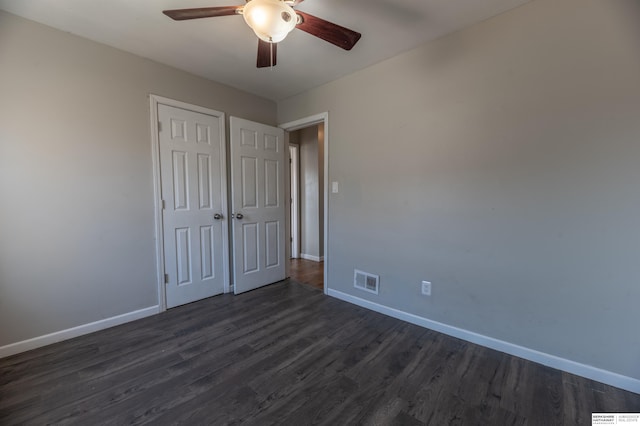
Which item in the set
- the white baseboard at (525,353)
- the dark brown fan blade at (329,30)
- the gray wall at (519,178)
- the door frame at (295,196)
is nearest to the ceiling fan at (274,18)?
the dark brown fan blade at (329,30)

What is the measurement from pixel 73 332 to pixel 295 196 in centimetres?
332

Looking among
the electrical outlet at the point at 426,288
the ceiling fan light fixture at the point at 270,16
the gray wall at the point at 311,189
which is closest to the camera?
the ceiling fan light fixture at the point at 270,16

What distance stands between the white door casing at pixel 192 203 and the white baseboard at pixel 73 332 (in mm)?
244

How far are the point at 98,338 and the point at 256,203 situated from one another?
6.33ft

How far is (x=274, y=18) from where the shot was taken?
131 cm

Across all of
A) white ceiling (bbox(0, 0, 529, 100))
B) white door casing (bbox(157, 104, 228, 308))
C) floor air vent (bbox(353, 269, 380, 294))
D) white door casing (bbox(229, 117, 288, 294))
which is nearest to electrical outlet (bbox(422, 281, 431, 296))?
floor air vent (bbox(353, 269, 380, 294))

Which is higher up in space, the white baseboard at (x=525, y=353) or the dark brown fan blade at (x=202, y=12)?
the dark brown fan blade at (x=202, y=12)

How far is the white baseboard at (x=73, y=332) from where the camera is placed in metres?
1.92

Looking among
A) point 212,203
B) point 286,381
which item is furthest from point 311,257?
point 286,381

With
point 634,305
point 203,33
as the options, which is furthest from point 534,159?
point 203,33

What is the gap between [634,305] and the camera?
1.55m

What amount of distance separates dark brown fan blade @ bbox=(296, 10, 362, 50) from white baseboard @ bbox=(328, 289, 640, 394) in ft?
7.54

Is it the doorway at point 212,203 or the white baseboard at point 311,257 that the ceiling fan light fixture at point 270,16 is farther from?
the white baseboard at point 311,257

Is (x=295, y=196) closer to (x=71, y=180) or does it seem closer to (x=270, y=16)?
(x=71, y=180)
